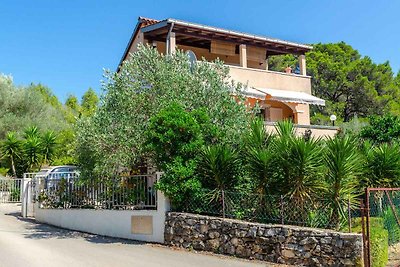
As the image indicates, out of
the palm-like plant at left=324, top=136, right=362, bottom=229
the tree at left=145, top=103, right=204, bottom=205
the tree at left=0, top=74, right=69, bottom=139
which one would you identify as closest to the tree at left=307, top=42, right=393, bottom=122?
the tree at left=0, top=74, right=69, bottom=139

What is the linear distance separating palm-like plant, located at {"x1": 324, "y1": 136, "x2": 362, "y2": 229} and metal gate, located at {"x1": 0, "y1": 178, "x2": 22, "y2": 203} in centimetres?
2191

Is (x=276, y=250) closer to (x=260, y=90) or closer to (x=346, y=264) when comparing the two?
(x=346, y=264)

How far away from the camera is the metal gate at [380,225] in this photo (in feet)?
33.5

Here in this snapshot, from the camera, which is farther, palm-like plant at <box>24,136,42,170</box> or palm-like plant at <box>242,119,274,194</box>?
palm-like plant at <box>24,136,42,170</box>

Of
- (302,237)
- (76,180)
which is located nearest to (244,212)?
(302,237)

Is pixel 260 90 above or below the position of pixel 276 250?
above

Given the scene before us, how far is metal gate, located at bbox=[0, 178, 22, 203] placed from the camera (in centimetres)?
2708

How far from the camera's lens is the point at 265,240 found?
11.9 metres

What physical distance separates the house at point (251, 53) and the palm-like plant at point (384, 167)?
7894 millimetres

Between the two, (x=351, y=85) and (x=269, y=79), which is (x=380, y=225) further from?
(x=351, y=85)

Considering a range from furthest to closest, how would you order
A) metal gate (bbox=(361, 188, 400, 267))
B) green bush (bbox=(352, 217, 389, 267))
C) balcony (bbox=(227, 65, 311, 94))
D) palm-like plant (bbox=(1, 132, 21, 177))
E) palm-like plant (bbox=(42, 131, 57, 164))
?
palm-like plant (bbox=(1, 132, 21, 177)), palm-like plant (bbox=(42, 131, 57, 164)), balcony (bbox=(227, 65, 311, 94)), green bush (bbox=(352, 217, 389, 267)), metal gate (bbox=(361, 188, 400, 267))

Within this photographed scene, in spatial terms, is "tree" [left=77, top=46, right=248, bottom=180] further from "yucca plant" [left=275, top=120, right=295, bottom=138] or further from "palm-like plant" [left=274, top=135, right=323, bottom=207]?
"palm-like plant" [left=274, top=135, right=323, bottom=207]

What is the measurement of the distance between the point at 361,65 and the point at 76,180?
118 feet

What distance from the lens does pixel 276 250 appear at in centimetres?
1162
